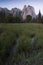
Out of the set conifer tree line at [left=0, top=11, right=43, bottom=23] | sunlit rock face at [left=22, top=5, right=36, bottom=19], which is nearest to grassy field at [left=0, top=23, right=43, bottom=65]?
conifer tree line at [left=0, top=11, right=43, bottom=23]

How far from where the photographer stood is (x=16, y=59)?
7.22 feet

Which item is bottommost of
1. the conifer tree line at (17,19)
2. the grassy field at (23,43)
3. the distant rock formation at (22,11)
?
the grassy field at (23,43)

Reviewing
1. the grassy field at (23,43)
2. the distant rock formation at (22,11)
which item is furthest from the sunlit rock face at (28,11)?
the grassy field at (23,43)

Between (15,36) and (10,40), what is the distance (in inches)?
4.1

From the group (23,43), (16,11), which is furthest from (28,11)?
(23,43)

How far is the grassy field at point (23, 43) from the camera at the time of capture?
7.23ft

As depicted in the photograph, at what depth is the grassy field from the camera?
7.23 ft

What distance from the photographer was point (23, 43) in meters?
2.25

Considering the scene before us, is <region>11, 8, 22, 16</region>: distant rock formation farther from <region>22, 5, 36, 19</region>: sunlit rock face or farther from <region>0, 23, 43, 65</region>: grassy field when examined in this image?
<region>0, 23, 43, 65</region>: grassy field

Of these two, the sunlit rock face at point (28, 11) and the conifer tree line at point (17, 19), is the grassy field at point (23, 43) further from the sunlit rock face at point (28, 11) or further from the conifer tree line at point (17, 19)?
the sunlit rock face at point (28, 11)

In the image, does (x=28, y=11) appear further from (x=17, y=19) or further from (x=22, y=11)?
(x=17, y=19)

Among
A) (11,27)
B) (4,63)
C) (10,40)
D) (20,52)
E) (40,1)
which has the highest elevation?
(40,1)

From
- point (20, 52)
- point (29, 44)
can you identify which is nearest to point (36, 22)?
point (29, 44)

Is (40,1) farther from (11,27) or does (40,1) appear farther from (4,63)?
(4,63)
